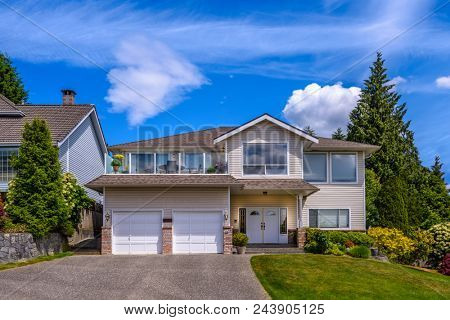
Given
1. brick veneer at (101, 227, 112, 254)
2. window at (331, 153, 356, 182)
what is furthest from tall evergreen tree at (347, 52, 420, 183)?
brick veneer at (101, 227, 112, 254)

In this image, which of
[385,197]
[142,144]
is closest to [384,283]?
[385,197]

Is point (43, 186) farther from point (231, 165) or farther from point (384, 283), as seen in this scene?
point (384, 283)

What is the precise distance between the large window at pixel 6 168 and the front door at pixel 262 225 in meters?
13.6

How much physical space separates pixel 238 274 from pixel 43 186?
10.8 meters

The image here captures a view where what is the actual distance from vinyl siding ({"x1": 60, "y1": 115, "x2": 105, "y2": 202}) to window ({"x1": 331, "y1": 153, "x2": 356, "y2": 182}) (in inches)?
617

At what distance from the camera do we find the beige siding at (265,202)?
29516 millimetres

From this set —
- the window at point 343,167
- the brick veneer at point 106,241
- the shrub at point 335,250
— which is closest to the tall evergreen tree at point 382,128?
the window at point 343,167

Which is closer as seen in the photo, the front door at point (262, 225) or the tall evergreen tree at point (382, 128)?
the front door at point (262, 225)

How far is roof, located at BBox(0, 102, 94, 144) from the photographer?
3109 centimetres

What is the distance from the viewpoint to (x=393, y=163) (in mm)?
46500

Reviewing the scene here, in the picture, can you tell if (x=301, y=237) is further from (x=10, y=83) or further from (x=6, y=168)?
(x=10, y=83)

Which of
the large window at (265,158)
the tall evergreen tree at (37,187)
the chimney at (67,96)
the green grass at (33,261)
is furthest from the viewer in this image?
the chimney at (67,96)

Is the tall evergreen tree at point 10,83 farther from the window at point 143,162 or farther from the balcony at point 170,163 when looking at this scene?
the window at point 143,162

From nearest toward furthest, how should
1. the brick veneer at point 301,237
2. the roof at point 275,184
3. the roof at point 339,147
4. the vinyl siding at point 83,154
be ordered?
the brick veneer at point 301,237, the roof at point 275,184, the roof at point 339,147, the vinyl siding at point 83,154
